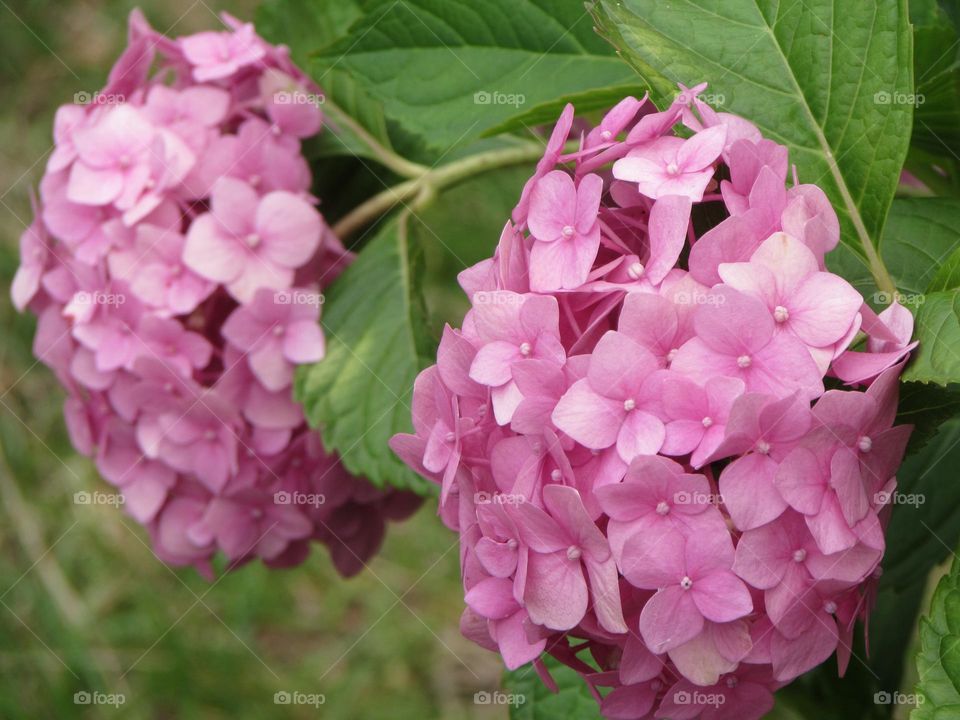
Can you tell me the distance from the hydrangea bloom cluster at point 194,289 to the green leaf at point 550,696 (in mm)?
327

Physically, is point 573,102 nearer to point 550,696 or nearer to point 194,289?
point 194,289

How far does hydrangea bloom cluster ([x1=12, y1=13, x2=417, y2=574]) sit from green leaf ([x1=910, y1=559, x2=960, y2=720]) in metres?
0.73

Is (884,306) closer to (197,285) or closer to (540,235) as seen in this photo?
(540,235)

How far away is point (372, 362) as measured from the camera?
1256 mm

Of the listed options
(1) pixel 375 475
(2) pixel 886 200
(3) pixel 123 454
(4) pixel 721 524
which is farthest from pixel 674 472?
(3) pixel 123 454

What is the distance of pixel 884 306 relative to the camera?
0.89 meters

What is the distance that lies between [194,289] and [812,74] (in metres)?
0.68

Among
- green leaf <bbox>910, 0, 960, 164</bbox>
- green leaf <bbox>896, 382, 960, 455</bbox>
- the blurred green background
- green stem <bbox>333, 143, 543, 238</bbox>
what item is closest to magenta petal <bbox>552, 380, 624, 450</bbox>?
green leaf <bbox>896, 382, 960, 455</bbox>

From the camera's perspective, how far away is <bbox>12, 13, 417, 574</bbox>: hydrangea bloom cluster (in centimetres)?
122

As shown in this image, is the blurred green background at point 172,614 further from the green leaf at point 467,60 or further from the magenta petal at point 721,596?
Result: the magenta petal at point 721,596

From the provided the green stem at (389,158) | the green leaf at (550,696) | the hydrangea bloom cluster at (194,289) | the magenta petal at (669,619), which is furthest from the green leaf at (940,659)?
the green stem at (389,158)

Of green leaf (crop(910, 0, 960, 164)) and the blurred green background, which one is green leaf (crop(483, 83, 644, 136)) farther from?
the blurred green background

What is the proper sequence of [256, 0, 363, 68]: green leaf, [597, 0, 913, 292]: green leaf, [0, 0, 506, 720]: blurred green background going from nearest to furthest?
1. [597, 0, 913, 292]: green leaf
2. [256, 0, 363, 68]: green leaf
3. [0, 0, 506, 720]: blurred green background

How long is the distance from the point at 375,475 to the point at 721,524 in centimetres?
53
